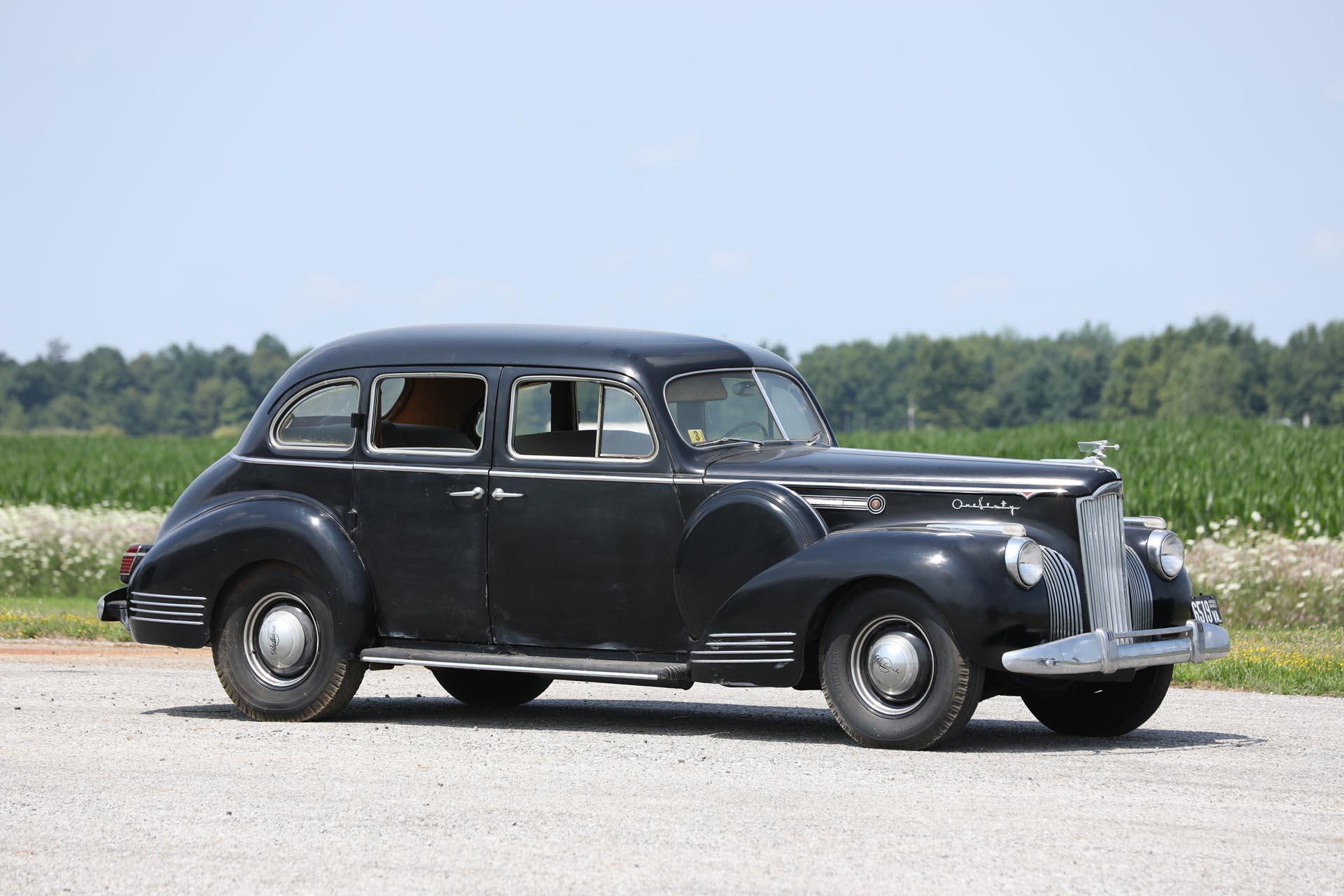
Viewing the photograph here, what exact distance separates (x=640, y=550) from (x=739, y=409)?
3.61 feet

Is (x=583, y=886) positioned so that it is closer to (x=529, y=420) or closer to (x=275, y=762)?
(x=275, y=762)

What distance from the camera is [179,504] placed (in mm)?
10047

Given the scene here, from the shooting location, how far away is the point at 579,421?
9180 millimetres

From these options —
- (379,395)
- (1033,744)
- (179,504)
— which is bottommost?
(1033,744)

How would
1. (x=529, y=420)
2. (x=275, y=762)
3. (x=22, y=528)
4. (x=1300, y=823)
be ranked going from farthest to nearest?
1. (x=22, y=528)
2. (x=529, y=420)
3. (x=275, y=762)
4. (x=1300, y=823)

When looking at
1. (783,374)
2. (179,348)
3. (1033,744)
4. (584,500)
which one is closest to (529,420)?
(584,500)

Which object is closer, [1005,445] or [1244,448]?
[1244,448]

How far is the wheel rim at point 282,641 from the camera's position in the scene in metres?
9.45

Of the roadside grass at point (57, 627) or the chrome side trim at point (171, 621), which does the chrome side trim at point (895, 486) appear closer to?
the chrome side trim at point (171, 621)

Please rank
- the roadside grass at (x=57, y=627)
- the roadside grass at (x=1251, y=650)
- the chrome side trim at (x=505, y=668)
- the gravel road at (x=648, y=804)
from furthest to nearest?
the roadside grass at (x=57, y=627) → the roadside grass at (x=1251, y=650) → the chrome side trim at (x=505, y=668) → the gravel road at (x=648, y=804)

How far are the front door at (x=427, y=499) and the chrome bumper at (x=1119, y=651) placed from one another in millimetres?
3071

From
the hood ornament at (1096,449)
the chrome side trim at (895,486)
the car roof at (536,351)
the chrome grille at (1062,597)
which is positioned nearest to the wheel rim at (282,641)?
the car roof at (536,351)

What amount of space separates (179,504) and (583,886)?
5.53 metres

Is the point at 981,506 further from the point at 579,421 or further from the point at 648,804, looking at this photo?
the point at 648,804
